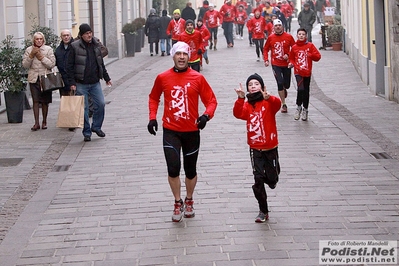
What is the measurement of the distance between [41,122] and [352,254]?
9418mm

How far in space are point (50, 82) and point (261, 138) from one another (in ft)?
22.8

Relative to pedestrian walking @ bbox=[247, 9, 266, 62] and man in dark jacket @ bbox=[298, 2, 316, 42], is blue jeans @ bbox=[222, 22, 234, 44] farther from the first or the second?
pedestrian walking @ bbox=[247, 9, 266, 62]

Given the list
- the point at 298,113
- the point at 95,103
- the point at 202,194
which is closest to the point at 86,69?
the point at 95,103

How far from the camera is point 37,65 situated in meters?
14.6

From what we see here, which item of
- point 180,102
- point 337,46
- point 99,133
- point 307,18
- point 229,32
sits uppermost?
point 307,18

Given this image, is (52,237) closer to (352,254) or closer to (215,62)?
(352,254)

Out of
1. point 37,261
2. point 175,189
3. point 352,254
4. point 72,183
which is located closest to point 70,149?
point 72,183

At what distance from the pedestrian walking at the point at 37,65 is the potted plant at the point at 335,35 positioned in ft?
59.4

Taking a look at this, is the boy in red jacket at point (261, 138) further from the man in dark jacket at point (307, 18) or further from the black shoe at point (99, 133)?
the man in dark jacket at point (307, 18)

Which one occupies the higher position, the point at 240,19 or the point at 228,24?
the point at 240,19

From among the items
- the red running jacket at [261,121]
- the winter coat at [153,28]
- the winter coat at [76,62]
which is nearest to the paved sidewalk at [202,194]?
the red running jacket at [261,121]

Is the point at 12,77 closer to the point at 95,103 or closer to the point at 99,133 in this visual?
the point at 95,103

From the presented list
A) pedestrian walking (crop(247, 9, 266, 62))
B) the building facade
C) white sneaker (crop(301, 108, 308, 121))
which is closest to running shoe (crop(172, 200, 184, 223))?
white sneaker (crop(301, 108, 308, 121))

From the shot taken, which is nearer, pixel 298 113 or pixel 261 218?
pixel 261 218
